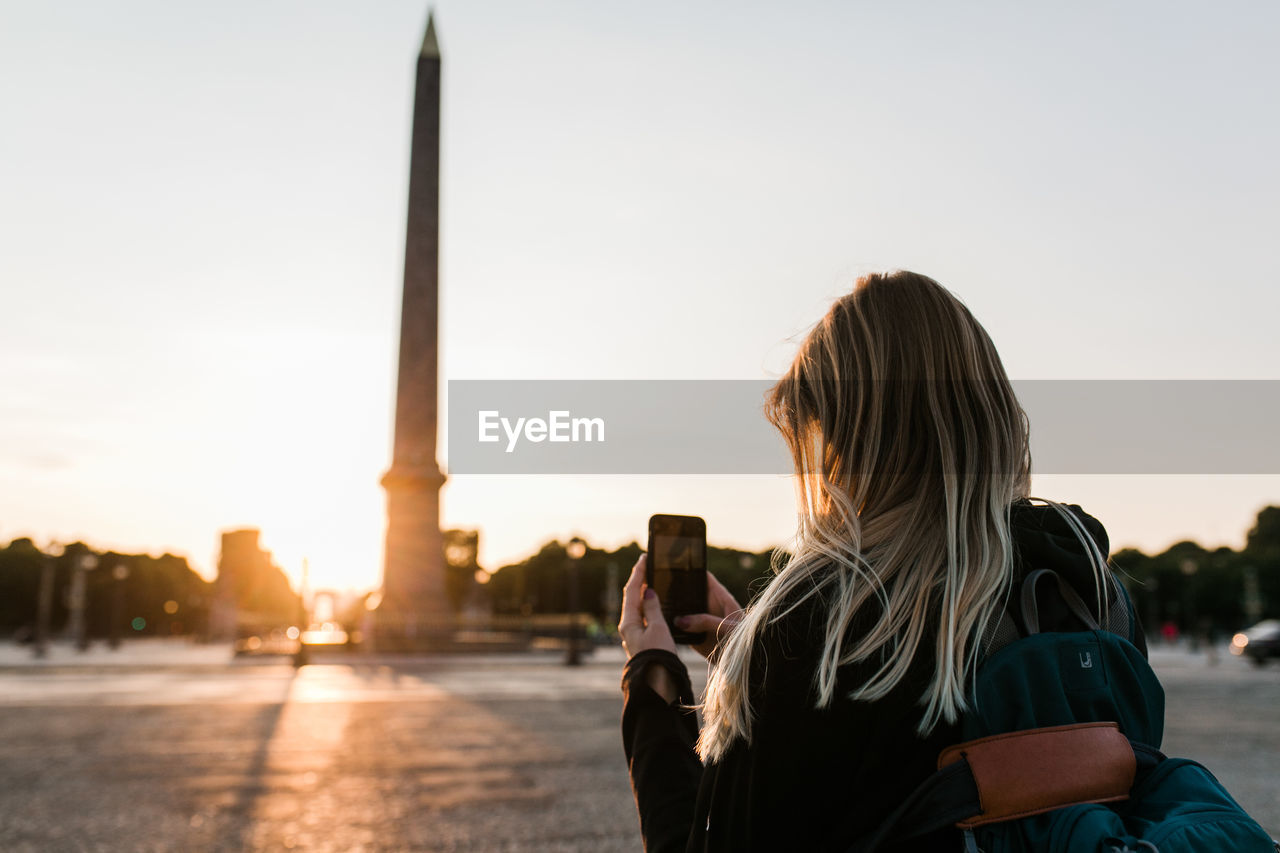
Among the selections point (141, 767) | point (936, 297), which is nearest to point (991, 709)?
point (936, 297)

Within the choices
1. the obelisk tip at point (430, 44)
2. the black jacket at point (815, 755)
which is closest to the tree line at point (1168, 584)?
the obelisk tip at point (430, 44)

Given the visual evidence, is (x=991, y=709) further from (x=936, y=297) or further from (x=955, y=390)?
(x=936, y=297)

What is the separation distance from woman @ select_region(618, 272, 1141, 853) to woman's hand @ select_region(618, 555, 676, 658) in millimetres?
232

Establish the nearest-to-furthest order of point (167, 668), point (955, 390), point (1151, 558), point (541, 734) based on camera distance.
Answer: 1. point (955, 390)
2. point (541, 734)
3. point (167, 668)
4. point (1151, 558)

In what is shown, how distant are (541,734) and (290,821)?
16.1 feet

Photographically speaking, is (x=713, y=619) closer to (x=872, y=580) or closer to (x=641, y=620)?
(x=641, y=620)

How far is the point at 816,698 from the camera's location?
→ 55.5 inches

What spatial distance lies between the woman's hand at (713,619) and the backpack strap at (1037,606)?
50cm

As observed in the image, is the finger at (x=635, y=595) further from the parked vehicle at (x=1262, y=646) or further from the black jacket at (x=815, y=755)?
the parked vehicle at (x=1262, y=646)

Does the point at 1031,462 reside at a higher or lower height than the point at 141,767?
higher

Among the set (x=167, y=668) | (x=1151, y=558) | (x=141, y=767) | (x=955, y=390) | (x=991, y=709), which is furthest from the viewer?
(x=1151, y=558)

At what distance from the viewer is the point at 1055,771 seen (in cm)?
138

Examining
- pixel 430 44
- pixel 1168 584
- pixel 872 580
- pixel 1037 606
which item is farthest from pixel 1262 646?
pixel 1168 584

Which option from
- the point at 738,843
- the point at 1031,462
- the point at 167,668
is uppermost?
the point at 1031,462
